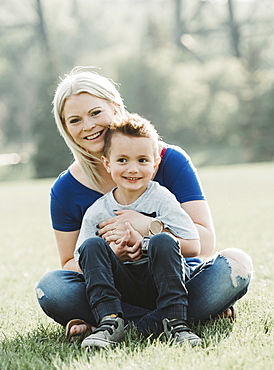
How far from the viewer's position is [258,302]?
3527 mm

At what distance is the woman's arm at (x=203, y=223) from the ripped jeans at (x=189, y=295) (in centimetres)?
11

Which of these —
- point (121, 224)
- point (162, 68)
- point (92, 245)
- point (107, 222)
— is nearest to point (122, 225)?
point (121, 224)

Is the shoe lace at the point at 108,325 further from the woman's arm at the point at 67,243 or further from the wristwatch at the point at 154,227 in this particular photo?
the woman's arm at the point at 67,243

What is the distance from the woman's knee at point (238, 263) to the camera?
295cm

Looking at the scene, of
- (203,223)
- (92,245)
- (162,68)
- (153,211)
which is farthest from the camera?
(162,68)

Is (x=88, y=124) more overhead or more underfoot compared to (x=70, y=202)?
more overhead

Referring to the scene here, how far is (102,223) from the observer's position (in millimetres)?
2996

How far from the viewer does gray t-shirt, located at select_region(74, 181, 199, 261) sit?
2887mm

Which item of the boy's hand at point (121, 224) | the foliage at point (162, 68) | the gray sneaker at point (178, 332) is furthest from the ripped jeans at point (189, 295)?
the foliage at point (162, 68)

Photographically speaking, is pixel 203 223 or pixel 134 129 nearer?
pixel 134 129

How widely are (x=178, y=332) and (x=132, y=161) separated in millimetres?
866

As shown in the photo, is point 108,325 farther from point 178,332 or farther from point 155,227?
point 155,227

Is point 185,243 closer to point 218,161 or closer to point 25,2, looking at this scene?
point 218,161

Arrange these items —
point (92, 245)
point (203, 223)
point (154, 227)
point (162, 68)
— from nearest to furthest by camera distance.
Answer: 1. point (92, 245)
2. point (154, 227)
3. point (203, 223)
4. point (162, 68)
